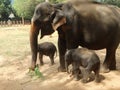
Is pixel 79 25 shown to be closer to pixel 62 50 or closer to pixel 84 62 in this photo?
pixel 62 50

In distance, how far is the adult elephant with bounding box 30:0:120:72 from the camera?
22.6 ft

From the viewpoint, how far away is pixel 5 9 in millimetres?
52344

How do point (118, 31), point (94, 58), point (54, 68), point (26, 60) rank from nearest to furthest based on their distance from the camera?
point (94, 58)
point (118, 31)
point (54, 68)
point (26, 60)

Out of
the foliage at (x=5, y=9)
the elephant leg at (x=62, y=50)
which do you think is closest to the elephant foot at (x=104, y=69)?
the elephant leg at (x=62, y=50)

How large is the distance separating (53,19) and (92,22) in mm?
871

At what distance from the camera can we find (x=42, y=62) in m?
8.49

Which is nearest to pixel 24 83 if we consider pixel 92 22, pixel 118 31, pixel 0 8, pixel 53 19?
pixel 53 19

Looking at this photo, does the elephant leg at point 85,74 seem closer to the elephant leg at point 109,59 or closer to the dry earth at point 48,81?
the dry earth at point 48,81

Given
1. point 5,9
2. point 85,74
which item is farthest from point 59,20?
point 5,9

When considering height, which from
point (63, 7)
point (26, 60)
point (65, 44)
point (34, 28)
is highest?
point (63, 7)

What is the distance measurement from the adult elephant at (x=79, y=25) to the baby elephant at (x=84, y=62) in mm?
445

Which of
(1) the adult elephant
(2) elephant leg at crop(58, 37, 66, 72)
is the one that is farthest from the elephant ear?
(2) elephant leg at crop(58, 37, 66, 72)

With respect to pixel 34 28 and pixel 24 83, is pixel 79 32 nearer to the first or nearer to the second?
pixel 34 28

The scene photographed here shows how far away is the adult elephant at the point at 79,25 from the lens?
6.89m
